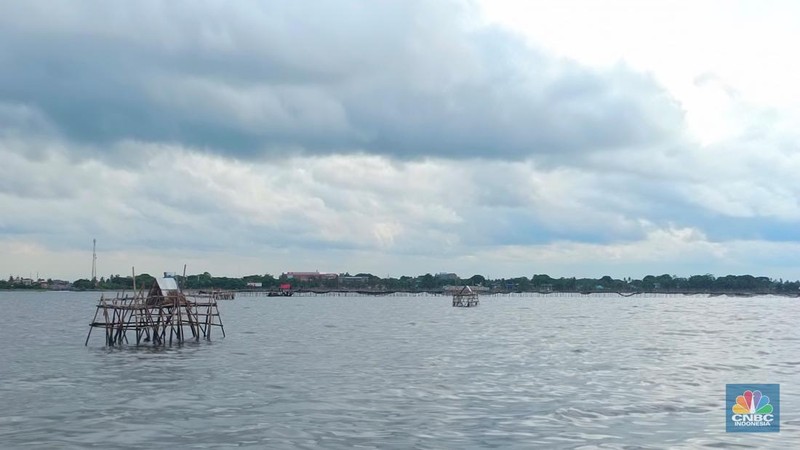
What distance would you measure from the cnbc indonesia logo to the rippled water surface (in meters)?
0.45

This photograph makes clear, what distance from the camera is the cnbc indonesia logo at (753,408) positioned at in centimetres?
2675

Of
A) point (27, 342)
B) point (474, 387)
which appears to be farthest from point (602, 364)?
point (27, 342)

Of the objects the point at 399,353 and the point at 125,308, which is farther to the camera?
the point at 125,308

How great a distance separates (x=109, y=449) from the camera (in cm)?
2298

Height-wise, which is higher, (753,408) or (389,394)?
(753,408)

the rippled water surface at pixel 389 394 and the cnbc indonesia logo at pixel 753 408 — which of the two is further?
the cnbc indonesia logo at pixel 753 408

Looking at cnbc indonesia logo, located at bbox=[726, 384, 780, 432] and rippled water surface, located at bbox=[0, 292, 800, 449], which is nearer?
rippled water surface, located at bbox=[0, 292, 800, 449]

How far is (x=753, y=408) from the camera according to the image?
30.7 metres

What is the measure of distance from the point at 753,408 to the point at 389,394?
1427 cm

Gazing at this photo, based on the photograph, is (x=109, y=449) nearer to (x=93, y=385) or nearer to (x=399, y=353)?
(x=93, y=385)

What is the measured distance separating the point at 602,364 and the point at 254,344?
1047 inches

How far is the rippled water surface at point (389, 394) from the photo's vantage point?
2473cm

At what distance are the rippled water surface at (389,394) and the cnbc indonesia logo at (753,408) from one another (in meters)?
0.45

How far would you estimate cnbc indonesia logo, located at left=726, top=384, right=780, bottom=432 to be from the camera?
2675 centimetres
